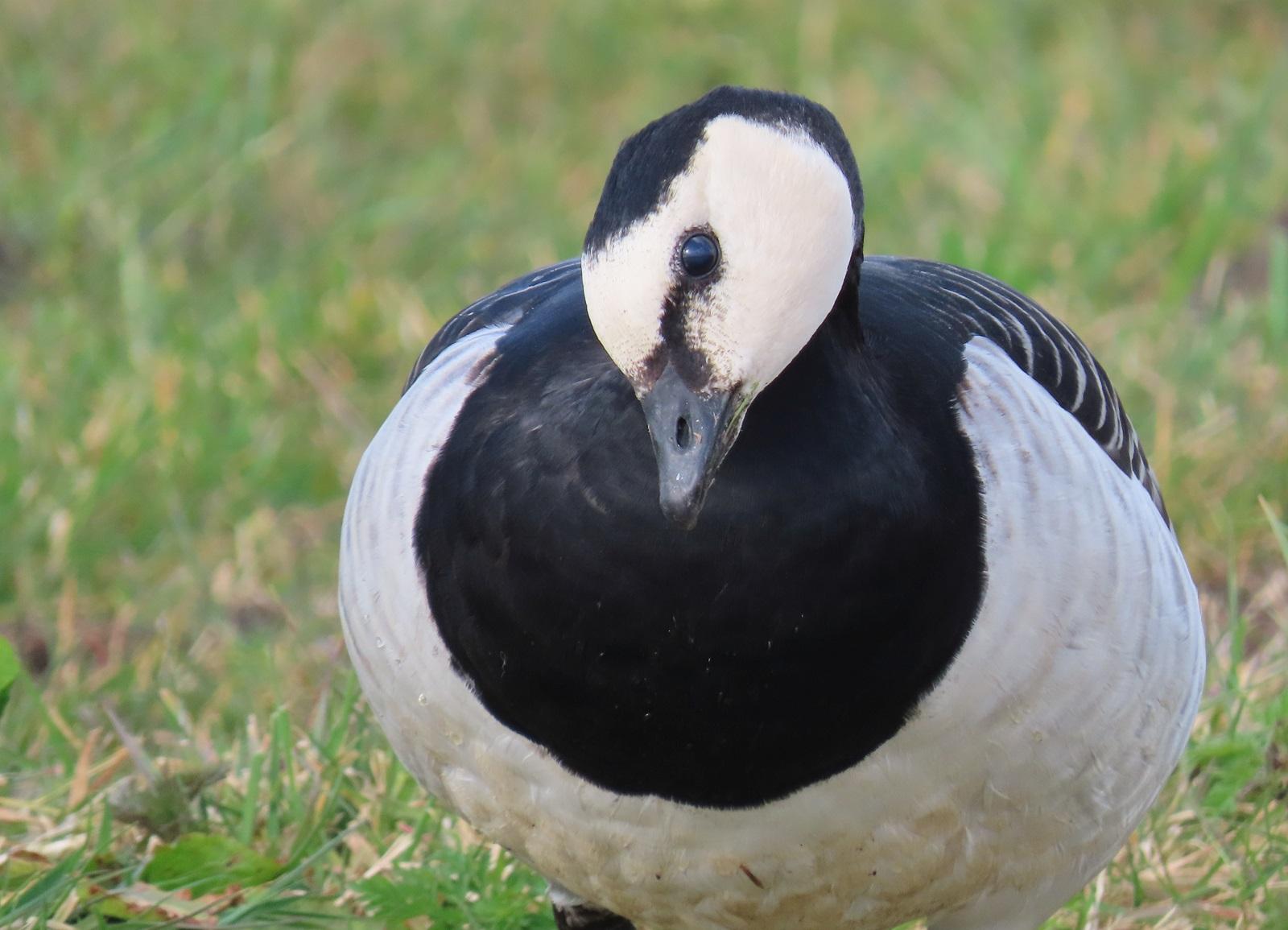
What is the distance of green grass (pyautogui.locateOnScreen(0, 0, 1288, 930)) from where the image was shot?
A: 3248 mm

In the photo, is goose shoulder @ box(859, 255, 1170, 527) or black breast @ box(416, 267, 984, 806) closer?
black breast @ box(416, 267, 984, 806)

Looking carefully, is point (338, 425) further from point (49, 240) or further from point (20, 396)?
point (49, 240)

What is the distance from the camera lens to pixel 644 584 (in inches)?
88.8

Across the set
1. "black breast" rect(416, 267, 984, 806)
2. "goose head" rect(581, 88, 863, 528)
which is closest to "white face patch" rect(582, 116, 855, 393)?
"goose head" rect(581, 88, 863, 528)

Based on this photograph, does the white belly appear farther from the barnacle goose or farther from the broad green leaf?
the broad green leaf

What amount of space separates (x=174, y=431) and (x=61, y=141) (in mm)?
2168

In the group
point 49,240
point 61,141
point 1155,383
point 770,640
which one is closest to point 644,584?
point 770,640

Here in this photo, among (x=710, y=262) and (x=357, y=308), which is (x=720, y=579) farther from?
(x=357, y=308)

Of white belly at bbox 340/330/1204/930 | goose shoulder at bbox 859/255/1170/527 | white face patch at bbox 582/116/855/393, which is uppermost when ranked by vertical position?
white face patch at bbox 582/116/855/393

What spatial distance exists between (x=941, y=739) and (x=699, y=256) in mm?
727

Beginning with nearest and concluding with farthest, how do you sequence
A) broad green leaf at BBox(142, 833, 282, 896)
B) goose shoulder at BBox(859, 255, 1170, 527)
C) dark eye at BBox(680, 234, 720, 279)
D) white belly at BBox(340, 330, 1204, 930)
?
dark eye at BBox(680, 234, 720, 279) → white belly at BBox(340, 330, 1204, 930) → goose shoulder at BBox(859, 255, 1170, 527) → broad green leaf at BBox(142, 833, 282, 896)

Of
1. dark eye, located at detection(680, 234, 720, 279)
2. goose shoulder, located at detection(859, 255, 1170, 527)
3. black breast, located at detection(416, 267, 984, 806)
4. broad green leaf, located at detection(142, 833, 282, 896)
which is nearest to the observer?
dark eye, located at detection(680, 234, 720, 279)

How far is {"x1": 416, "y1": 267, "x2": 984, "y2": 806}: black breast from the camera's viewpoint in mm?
2250

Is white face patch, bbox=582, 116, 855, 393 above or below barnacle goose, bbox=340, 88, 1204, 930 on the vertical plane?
above
